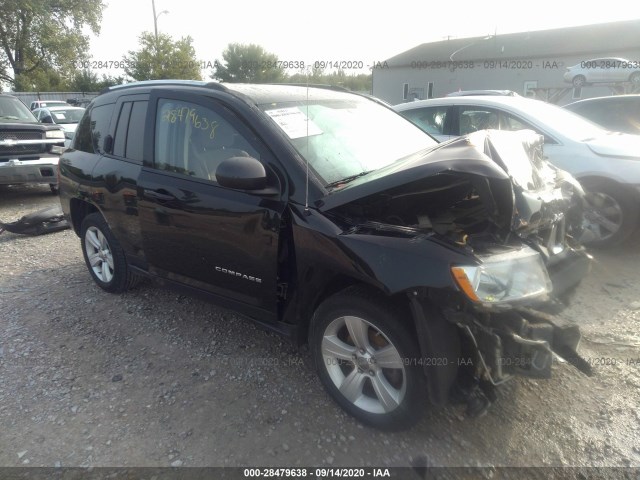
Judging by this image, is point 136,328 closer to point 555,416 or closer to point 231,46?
point 555,416

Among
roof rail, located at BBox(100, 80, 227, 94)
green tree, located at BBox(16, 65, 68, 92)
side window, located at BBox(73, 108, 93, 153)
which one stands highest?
green tree, located at BBox(16, 65, 68, 92)

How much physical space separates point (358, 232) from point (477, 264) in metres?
0.61

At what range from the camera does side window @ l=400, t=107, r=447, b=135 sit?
6164mm

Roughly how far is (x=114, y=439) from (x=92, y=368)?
32.1 inches

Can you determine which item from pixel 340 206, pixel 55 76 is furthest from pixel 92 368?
pixel 55 76

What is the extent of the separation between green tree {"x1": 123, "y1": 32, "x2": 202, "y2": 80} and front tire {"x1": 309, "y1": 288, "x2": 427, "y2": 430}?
2197cm

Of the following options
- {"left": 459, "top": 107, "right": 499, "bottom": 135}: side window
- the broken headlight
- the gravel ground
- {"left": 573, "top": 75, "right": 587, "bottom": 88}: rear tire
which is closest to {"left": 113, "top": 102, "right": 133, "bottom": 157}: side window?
the gravel ground

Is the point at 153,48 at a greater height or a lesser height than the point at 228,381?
greater

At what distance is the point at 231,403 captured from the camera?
2.77 m

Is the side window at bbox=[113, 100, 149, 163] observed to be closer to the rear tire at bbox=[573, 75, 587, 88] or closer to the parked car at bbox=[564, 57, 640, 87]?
the parked car at bbox=[564, 57, 640, 87]

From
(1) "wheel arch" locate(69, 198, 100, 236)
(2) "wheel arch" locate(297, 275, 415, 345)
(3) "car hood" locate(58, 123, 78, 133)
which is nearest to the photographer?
(2) "wheel arch" locate(297, 275, 415, 345)

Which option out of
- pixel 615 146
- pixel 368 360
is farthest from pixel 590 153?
pixel 368 360

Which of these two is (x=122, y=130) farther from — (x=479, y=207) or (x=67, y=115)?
(x=67, y=115)

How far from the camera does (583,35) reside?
31.4m
